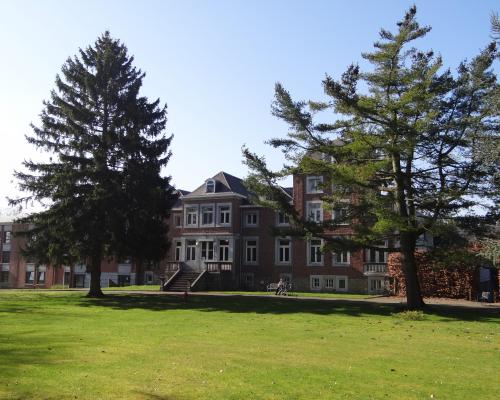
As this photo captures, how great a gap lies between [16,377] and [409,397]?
648 cm

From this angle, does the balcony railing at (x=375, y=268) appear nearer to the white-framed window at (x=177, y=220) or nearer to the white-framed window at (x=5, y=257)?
the white-framed window at (x=177, y=220)

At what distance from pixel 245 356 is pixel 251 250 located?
36.5 meters

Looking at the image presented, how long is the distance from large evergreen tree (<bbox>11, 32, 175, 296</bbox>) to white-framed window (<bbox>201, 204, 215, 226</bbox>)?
1367cm

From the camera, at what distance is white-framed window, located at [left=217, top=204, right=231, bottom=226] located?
159 ft

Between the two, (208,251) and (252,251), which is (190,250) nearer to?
(208,251)

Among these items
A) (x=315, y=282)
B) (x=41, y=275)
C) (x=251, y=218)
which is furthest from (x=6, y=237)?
(x=315, y=282)

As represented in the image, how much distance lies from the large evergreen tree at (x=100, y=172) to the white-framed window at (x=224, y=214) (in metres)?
13.3

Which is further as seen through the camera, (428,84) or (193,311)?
(193,311)

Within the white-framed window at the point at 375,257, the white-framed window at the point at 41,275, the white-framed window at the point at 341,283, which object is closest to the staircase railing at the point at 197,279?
the white-framed window at the point at 341,283

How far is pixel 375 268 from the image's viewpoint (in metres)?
41.6

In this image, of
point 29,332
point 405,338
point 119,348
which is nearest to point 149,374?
point 119,348

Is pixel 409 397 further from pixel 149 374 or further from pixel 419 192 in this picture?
pixel 419 192

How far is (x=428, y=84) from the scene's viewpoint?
23.6m

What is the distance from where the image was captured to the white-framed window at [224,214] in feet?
159
